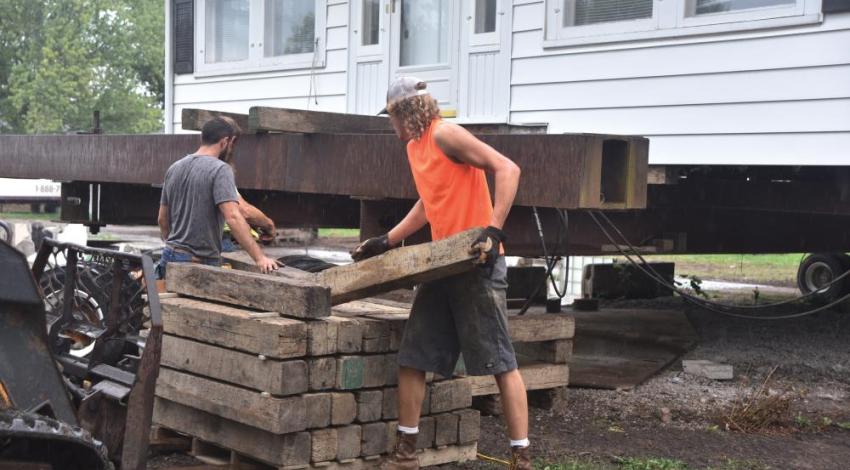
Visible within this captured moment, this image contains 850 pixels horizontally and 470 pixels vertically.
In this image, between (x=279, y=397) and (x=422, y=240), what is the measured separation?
296 centimetres

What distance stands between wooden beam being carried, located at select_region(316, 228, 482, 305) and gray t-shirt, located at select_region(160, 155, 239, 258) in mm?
1171

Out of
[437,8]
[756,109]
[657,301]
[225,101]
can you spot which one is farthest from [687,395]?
[225,101]

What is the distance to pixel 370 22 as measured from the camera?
9.70 metres

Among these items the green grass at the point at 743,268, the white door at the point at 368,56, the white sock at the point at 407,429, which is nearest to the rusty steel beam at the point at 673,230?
the white sock at the point at 407,429

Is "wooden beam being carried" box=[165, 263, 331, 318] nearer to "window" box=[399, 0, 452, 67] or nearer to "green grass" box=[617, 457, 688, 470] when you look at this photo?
"green grass" box=[617, 457, 688, 470]

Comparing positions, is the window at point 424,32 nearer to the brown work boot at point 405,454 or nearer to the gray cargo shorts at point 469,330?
the gray cargo shorts at point 469,330

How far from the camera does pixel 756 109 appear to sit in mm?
6797

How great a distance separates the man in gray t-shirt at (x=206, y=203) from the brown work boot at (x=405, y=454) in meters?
1.37

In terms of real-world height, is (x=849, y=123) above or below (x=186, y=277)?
above

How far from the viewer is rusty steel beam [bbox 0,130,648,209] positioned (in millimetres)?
5398

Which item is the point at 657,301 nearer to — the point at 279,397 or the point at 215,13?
the point at 215,13

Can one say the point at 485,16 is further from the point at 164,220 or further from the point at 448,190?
the point at 448,190

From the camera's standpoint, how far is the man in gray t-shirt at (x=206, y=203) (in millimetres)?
5863

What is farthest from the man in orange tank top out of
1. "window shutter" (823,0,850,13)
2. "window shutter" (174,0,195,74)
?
"window shutter" (174,0,195,74)
